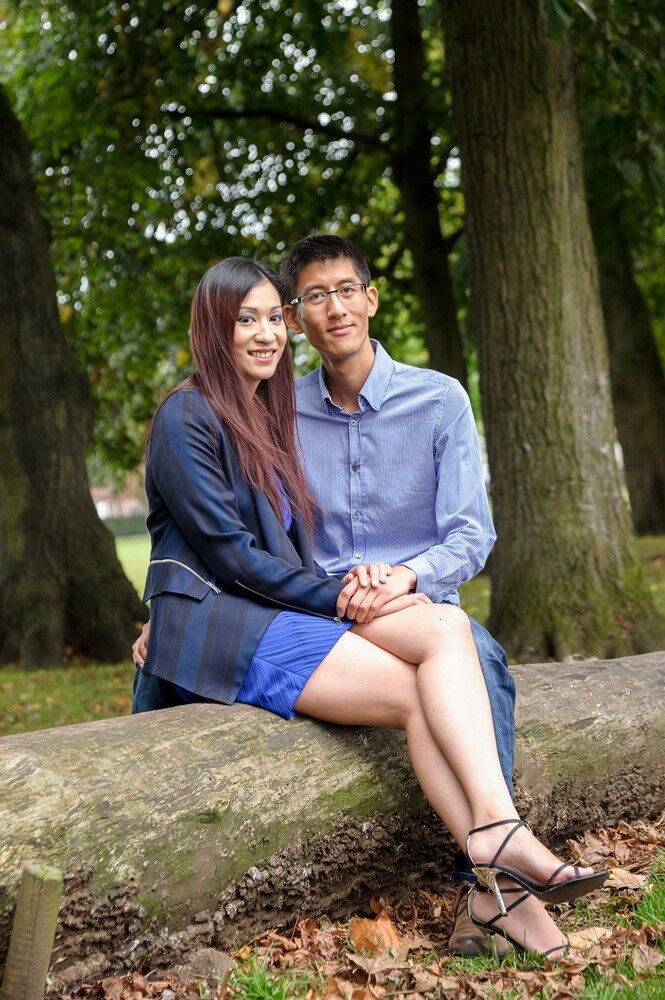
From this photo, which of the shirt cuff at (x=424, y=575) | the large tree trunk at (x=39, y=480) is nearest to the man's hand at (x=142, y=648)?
the shirt cuff at (x=424, y=575)

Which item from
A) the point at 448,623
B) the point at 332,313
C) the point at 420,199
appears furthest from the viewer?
the point at 420,199

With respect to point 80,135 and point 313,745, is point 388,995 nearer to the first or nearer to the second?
point 313,745

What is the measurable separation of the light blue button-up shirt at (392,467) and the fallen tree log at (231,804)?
745 millimetres

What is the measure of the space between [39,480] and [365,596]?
697 cm

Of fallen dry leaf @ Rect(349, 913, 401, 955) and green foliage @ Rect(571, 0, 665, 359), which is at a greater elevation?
green foliage @ Rect(571, 0, 665, 359)

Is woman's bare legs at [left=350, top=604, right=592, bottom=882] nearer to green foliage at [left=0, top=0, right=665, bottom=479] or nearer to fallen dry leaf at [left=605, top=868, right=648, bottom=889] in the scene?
fallen dry leaf at [left=605, top=868, right=648, bottom=889]

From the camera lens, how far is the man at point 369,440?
422 cm

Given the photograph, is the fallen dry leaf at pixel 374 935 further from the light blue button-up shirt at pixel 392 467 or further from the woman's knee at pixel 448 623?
the light blue button-up shirt at pixel 392 467

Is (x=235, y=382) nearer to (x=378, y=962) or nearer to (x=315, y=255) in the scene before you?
(x=315, y=255)

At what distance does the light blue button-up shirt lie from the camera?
166 inches

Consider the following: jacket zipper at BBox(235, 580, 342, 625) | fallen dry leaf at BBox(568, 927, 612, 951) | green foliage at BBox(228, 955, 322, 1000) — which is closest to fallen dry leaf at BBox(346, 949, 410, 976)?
green foliage at BBox(228, 955, 322, 1000)

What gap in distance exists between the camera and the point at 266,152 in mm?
13078

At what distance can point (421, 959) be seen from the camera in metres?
3.39

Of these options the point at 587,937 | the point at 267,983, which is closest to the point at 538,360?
the point at 587,937
